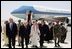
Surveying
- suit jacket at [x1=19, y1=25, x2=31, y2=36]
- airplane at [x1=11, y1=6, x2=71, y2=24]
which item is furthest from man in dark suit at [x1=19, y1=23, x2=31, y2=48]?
airplane at [x1=11, y1=6, x2=71, y2=24]

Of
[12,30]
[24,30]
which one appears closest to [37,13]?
[24,30]

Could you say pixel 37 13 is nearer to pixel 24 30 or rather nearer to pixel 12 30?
pixel 24 30

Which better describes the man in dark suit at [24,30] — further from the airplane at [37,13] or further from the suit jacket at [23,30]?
the airplane at [37,13]

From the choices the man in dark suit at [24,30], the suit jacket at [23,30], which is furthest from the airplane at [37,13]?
the suit jacket at [23,30]

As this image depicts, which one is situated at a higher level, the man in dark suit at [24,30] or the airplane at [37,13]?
the man in dark suit at [24,30]

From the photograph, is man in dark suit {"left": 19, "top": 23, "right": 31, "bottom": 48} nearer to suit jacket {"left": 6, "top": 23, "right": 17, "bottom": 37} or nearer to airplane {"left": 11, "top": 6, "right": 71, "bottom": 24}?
suit jacket {"left": 6, "top": 23, "right": 17, "bottom": 37}

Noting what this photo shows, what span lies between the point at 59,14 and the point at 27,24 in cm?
4337

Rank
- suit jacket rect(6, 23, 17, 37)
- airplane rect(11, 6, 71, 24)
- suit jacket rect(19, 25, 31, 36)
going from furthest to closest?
1. airplane rect(11, 6, 71, 24)
2. suit jacket rect(19, 25, 31, 36)
3. suit jacket rect(6, 23, 17, 37)

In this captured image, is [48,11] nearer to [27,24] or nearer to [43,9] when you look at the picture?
[43,9]

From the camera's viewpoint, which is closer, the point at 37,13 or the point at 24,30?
the point at 24,30

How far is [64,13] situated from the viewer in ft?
195

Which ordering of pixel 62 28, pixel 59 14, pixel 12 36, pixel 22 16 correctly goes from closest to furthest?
pixel 12 36 < pixel 62 28 < pixel 22 16 < pixel 59 14

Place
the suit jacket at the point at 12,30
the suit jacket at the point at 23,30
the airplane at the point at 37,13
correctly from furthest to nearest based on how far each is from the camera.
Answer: the airplane at the point at 37,13
the suit jacket at the point at 23,30
the suit jacket at the point at 12,30

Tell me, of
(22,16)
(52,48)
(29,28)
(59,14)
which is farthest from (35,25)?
(59,14)
